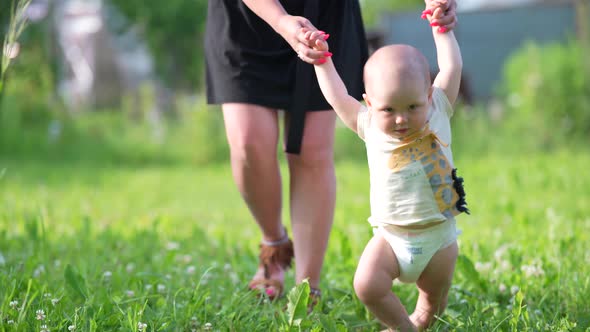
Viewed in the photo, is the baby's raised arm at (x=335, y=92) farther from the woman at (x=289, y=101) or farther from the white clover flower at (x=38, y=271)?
the white clover flower at (x=38, y=271)

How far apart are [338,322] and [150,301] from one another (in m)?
0.63

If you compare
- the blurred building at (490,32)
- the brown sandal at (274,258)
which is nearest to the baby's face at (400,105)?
the brown sandal at (274,258)

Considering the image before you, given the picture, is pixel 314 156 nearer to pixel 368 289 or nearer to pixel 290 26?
pixel 290 26

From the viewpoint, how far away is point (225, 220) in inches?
200

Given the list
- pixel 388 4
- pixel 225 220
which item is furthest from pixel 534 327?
pixel 388 4

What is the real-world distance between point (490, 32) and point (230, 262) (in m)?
16.1

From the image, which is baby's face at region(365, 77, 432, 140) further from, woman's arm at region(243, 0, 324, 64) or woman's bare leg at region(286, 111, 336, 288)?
woman's bare leg at region(286, 111, 336, 288)

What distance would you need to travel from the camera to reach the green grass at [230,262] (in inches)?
84.9

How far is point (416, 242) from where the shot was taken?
1883 mm

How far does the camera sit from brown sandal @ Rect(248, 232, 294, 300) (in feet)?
8.74

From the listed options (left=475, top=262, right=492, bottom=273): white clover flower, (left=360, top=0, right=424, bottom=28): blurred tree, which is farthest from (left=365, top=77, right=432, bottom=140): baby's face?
(left=360, top=0, right=424, bottom=28): blurred tree

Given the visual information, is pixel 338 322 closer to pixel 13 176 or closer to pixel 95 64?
pixel 13 176

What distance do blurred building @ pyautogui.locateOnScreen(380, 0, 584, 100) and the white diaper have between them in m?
16.2

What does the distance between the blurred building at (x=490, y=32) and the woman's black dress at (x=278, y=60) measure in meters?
15.6
